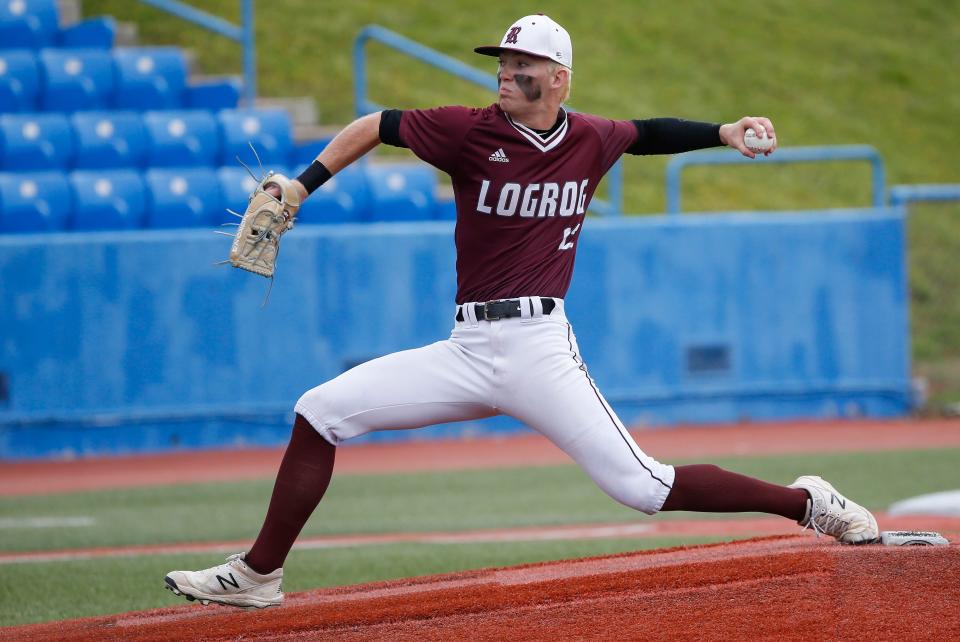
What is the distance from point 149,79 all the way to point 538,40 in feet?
33.5

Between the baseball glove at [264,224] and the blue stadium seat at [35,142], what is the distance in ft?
30.2

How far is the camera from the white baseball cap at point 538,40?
→ 4.68 meters

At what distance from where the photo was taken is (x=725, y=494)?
4.73m

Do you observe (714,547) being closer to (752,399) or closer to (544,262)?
(544,262)

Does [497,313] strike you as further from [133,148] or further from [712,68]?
[712,68]

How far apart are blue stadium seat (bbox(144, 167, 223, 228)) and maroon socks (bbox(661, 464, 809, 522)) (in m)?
8.88

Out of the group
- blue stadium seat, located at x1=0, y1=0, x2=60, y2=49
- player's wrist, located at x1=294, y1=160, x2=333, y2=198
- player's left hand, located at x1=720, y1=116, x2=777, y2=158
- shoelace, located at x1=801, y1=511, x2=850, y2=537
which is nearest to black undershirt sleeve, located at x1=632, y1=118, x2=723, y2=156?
player's left hand, located at x1=720, y1=116, x2=777, y2=158

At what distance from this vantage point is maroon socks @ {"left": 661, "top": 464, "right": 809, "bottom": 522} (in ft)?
15.3

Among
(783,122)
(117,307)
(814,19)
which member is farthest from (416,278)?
(814,19)

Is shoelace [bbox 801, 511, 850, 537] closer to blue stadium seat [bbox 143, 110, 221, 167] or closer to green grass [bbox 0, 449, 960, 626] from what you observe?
green grass [bbox 0, 449, 960, 626]

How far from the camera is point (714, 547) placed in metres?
5.47

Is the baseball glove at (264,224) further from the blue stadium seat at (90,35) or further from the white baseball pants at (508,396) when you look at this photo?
the blue stadium seat at (90,35)

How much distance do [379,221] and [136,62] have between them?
3.36m

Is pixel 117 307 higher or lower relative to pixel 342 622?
higher
